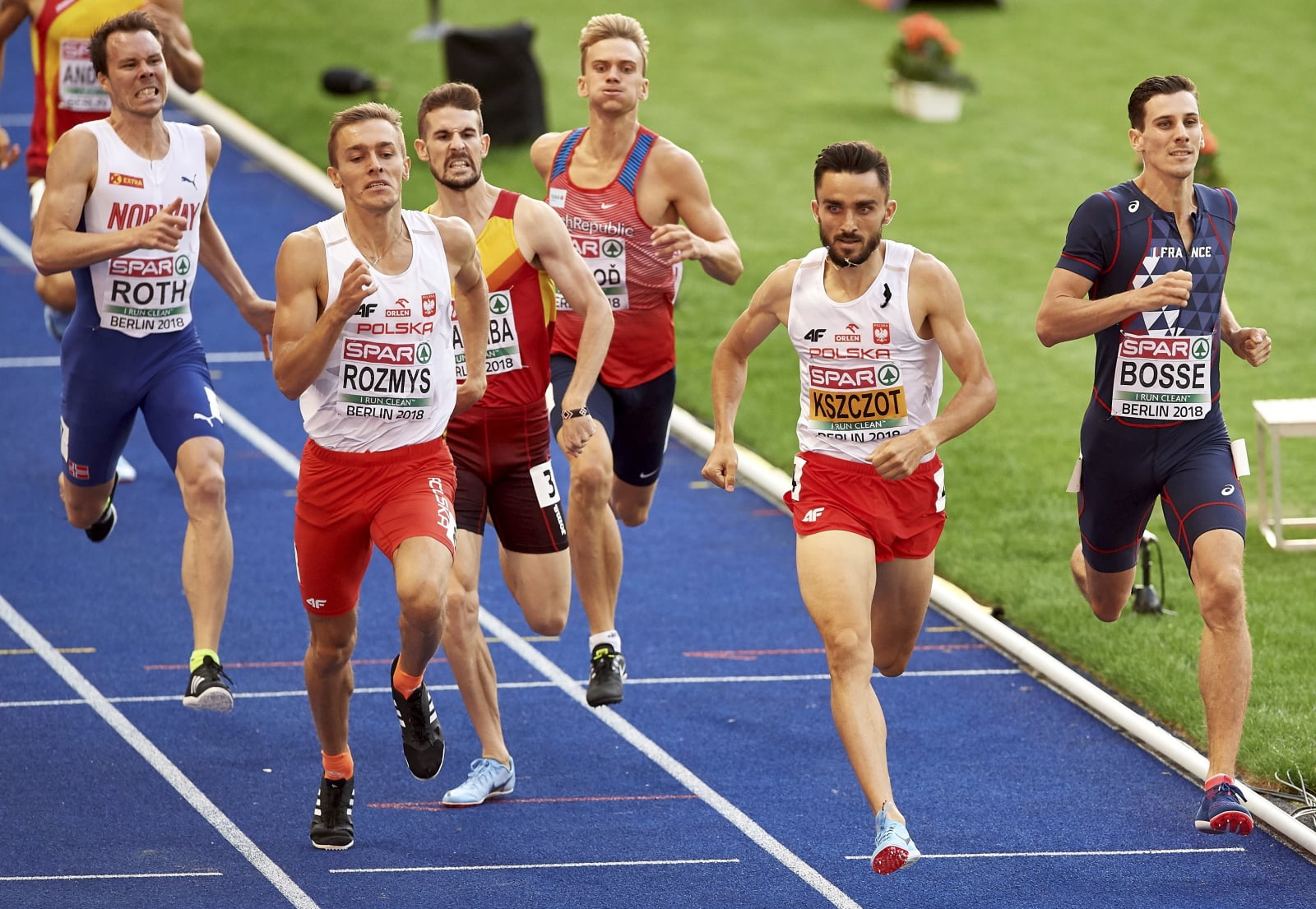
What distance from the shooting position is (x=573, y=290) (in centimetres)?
756

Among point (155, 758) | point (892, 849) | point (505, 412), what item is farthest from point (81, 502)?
point (892, 849)

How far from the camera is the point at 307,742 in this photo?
8328mm

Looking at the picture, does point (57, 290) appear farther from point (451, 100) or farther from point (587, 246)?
point (451, 100)

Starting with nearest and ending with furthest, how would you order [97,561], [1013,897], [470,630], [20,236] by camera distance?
[1013,897] < [470,630] < [97,561] < [20,236]

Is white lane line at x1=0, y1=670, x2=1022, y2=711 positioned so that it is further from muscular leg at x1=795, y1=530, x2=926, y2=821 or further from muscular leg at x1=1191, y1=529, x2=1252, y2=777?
muscular leg at x1=1191, y1=529, x2=1252, y2=777

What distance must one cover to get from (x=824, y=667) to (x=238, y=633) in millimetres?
2897

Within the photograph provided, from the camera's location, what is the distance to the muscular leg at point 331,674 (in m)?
6.83

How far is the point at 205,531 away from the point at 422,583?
172cm

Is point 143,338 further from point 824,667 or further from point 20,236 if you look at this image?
point 20,236

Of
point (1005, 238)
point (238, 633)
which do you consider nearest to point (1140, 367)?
point (238, 633)

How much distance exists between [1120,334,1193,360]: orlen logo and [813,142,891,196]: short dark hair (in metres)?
1.12

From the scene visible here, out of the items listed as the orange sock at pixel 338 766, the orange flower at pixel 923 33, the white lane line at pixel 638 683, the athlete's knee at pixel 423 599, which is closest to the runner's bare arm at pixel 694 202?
the white lane line at pixel 638 683

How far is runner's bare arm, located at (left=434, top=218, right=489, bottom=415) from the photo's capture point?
6934 mm

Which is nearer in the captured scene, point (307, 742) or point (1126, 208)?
point (1126, 208)
